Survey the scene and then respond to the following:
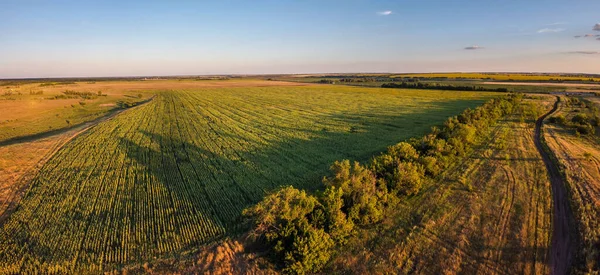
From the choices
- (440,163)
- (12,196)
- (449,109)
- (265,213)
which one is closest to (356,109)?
(449,109)

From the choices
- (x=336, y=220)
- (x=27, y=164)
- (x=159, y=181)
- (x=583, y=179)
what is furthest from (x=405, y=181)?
(x=27, y=164)

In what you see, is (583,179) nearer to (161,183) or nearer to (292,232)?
(292,232)

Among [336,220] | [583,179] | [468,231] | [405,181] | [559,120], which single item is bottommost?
[468,231]

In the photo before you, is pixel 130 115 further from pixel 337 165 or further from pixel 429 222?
pixel 429 222

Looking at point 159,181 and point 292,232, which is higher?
point 292,232

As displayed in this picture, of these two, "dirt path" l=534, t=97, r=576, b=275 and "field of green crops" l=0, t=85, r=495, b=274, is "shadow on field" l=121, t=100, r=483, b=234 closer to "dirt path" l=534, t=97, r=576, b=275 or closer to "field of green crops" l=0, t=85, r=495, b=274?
"field of green crops" l=0, t=85, r=495, b=274

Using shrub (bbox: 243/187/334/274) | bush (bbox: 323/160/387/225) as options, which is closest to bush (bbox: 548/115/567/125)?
bush (bbox: 323/160/387/225)
